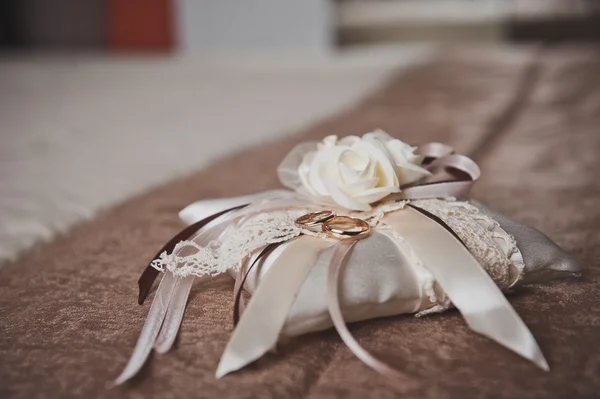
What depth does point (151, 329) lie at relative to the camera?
488 mm

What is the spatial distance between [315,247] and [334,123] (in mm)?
982

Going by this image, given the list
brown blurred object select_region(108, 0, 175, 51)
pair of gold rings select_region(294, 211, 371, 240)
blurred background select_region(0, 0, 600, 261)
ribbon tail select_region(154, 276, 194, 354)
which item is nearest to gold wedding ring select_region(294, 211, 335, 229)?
pair of gold rings select_region(294, 211, 371, 240)

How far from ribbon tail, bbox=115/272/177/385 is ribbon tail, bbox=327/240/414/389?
0.13m

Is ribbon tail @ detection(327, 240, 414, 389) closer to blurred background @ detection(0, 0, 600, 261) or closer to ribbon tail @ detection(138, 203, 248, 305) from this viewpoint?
ribbon tail @ detection(138, 203, 248, 305)

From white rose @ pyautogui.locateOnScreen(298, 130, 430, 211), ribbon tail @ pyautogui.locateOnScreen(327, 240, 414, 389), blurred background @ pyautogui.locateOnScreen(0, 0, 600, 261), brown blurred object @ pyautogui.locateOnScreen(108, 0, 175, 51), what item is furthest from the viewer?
brown blurred object @ pyautogui.locateOnScreen(108, 0, 175, 51)

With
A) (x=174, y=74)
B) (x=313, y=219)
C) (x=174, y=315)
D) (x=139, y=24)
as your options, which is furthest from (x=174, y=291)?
(x=139, y=24)

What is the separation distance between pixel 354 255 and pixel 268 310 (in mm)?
78

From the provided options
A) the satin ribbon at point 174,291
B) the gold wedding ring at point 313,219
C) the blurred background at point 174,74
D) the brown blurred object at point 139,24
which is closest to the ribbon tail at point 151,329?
the satin ribbon at point 174,291

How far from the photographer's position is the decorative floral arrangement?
0.44 m

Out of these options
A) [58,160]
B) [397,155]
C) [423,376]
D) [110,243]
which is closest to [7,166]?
[58,160]

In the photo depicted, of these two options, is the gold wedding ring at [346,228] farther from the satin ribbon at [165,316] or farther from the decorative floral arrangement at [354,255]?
the satin ribbon at [165,316]

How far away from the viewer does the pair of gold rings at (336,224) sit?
49 centimetres

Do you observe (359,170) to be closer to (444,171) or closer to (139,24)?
(444,171)

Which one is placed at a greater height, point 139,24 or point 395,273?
point 139,24
